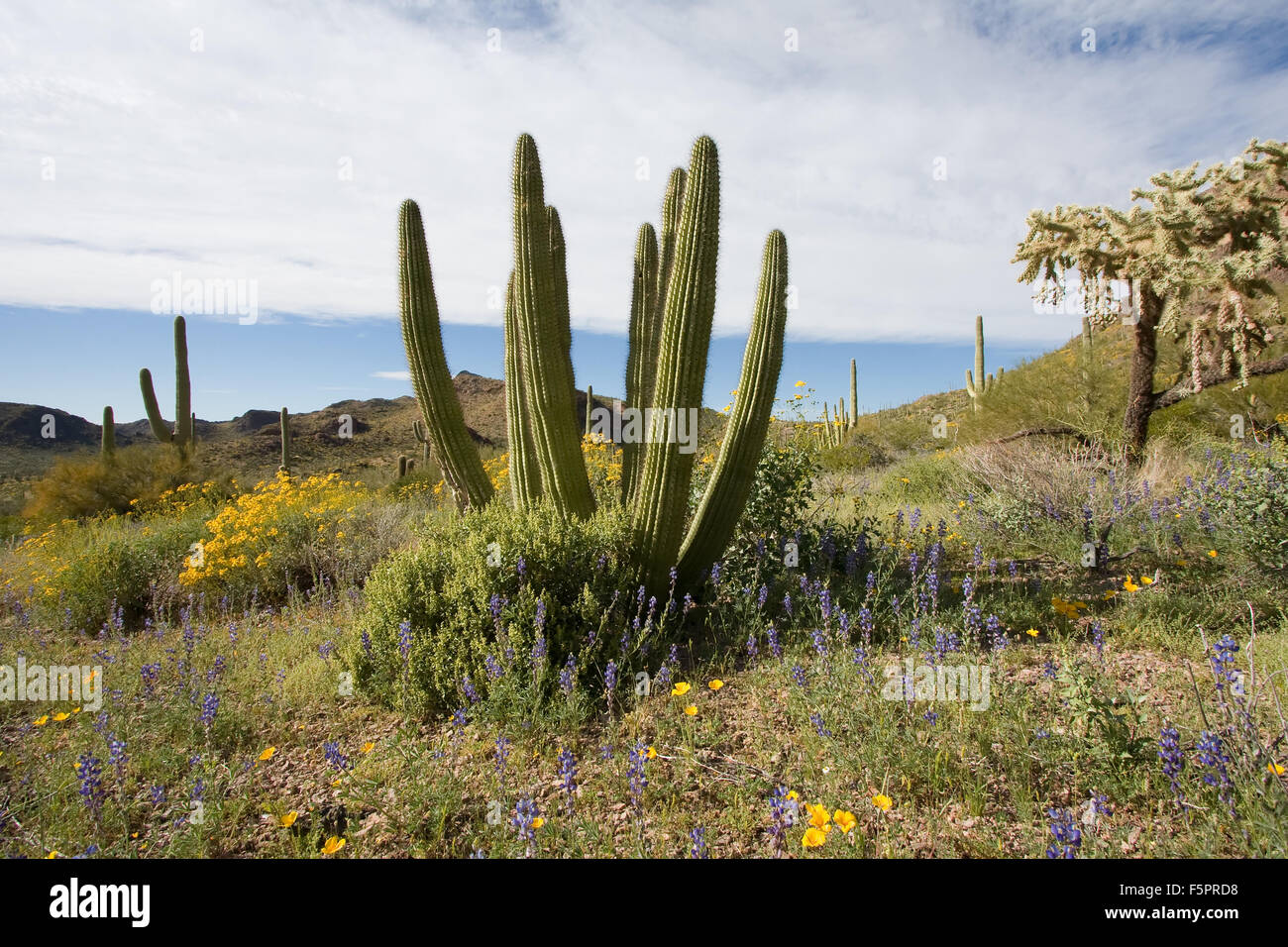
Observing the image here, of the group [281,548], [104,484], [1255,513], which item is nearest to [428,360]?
[281,548]

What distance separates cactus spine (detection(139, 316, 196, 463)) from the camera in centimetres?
1515

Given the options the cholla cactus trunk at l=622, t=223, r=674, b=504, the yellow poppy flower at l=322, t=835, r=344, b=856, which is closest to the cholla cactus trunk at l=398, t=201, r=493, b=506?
the cholla cactus trunk at l=622, t=223, r=674, b=504

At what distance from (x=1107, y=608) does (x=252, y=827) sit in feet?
15.0

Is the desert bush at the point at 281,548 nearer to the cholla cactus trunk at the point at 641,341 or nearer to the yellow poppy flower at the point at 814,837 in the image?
the cholla cactus trunk at the point at 641,341

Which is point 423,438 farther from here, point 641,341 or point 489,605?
point 489,605

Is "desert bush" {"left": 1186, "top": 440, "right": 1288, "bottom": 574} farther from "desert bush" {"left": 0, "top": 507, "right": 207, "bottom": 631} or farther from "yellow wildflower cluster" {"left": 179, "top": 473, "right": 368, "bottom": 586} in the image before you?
"desert bush" {"left": 0, "top": 507, "right": 207, "bottom": 631}

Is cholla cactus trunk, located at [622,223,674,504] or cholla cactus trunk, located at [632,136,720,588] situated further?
cholla cactus trunk, located at [622,223,674,504]

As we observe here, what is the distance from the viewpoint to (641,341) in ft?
15.3

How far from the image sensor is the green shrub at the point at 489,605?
312 centimetres

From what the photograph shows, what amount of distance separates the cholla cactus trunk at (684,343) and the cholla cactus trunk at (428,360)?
139cm

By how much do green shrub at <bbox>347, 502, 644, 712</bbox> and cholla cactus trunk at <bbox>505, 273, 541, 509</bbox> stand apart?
0.57 meters
